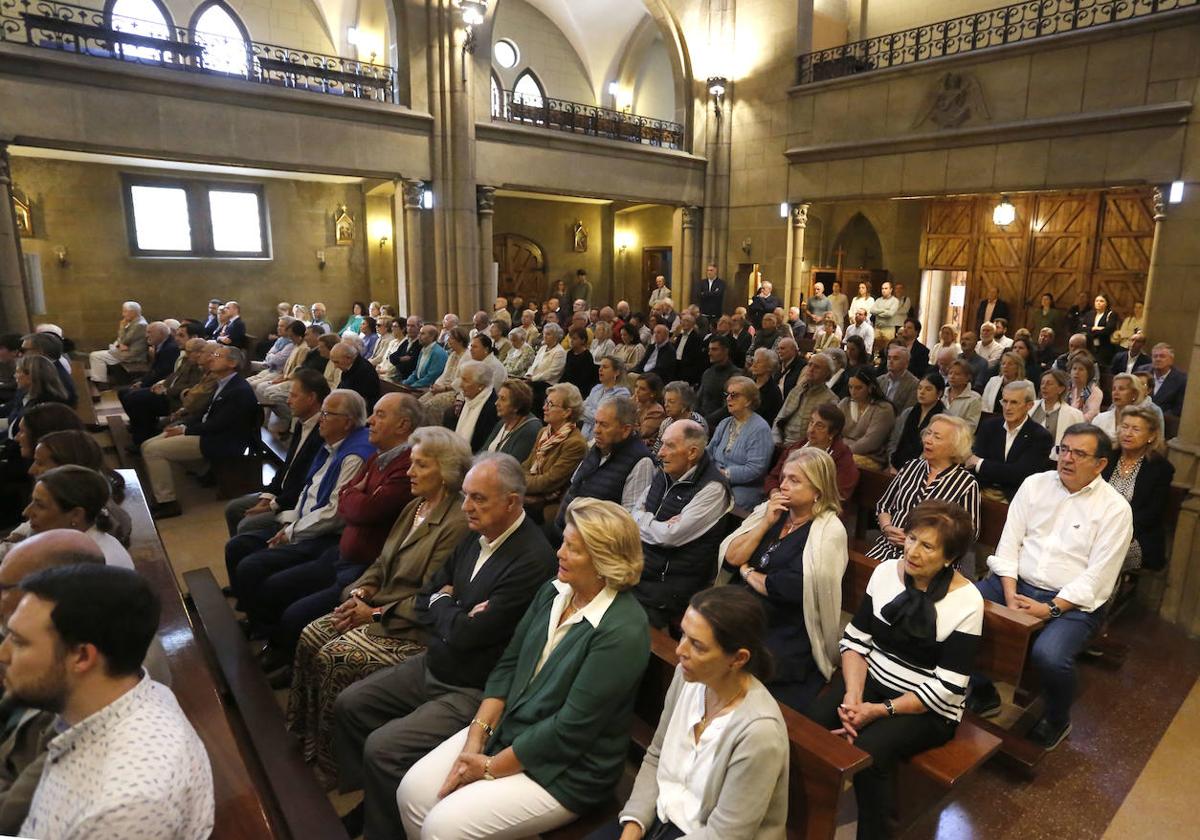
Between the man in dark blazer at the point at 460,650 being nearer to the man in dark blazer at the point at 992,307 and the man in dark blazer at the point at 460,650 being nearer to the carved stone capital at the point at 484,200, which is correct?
the carved stone capital at the point at 484,200

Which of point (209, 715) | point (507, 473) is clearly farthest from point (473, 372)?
point (209, 715)

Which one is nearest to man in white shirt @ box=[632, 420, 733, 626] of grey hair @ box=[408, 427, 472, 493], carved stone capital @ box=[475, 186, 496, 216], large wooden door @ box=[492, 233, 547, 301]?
grey hair @ box=[408, 427, 472, 493]

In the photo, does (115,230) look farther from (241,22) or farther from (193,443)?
(193,443)

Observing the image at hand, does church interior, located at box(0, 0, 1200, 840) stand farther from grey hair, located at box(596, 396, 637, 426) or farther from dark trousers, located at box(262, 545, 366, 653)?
grey hair, located at box(596, 396, 637, 426)

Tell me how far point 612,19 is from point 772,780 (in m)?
17.7

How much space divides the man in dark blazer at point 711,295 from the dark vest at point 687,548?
406 inches

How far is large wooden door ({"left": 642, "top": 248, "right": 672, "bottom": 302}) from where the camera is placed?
651 inches

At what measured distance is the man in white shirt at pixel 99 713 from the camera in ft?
4.31

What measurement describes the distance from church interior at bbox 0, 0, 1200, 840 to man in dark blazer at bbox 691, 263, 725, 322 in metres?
0.37

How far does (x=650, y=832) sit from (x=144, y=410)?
245 inches

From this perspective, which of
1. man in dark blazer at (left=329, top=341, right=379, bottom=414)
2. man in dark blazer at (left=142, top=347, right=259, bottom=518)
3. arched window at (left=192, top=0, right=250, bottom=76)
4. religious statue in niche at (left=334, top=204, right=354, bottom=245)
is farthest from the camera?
religious statue in niche at (left=334, top=204, right=354, bottom=245)

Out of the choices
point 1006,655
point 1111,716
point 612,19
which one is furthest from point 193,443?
point 612,19

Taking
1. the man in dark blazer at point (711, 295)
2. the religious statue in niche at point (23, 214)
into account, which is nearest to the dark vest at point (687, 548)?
the man in dark blazer at point (711, 295)

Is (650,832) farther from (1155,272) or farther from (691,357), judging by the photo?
(1155,272)
